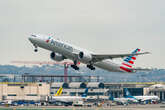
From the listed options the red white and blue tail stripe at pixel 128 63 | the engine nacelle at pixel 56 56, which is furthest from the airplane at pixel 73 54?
the red white and blue tail stripe at pixel 128 63

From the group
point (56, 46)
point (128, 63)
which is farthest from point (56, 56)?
point (128, 63)

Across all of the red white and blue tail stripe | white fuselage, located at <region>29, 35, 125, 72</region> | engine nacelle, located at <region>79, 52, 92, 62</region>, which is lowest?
the red white and blue tail stripe

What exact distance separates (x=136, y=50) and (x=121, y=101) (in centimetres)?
5574

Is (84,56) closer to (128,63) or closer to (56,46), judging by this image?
(56,46)

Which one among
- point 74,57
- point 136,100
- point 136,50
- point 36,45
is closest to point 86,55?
point 74,57

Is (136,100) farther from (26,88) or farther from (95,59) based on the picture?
(95,59)

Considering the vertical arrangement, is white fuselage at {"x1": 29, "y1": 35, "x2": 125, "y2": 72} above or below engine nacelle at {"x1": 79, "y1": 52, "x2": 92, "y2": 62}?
above

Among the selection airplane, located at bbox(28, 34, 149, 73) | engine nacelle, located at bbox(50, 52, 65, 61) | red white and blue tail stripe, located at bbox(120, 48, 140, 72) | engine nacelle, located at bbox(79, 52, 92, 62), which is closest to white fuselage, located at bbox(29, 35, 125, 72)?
airplane, located at bbox(28, 34, 149, 73)

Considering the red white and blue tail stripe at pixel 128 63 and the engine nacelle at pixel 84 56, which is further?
the red white and blue tail stripe at pixel 128 63

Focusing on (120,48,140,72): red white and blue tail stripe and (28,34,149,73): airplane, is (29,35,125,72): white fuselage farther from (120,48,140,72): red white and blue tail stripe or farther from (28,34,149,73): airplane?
(120,48,140,72): red white and blue tail stripe

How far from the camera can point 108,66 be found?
108m

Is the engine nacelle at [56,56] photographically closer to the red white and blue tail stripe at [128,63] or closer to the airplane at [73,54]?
the airplane at [73,54]

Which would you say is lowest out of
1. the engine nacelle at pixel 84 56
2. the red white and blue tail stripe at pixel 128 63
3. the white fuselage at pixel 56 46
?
the red white and blue tail stripe at pixel 128 63

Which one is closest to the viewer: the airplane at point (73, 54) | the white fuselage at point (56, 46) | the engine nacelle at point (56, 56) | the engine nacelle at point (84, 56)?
the white fuselage at point (56, 46)
